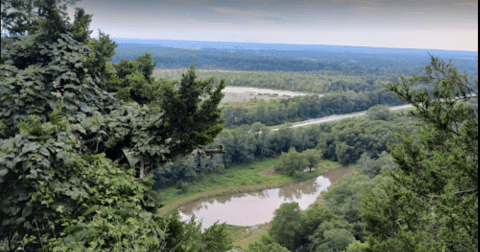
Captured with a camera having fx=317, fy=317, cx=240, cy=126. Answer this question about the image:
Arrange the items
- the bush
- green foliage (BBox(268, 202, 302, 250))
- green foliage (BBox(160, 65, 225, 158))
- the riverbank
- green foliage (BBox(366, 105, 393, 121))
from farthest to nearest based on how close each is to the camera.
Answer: green foliage (BBox(366, 105, 393, 121)), the bush, the riverbank, green foliage (BBox(268, 202, 302, 250)), green foliage (BBox(160, 65, 225, 158))

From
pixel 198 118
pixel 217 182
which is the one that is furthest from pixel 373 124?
pixel 198 118

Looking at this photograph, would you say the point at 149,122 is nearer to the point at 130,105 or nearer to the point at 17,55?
the point at 130,105

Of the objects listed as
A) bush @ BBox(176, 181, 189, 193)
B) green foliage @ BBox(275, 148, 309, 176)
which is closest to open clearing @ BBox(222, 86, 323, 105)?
green foliage @ BBox(275, 148, 309, 176)

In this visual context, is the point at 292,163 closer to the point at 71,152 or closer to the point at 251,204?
the point at 251,204

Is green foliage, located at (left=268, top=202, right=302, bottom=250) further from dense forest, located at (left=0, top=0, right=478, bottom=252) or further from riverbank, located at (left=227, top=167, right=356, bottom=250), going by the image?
dense forest, located at (left=0, top=0, right=478, bottom=252)

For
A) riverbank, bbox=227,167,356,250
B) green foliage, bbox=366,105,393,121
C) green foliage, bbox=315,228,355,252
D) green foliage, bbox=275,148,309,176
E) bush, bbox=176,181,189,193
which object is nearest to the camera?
green foliage, bbox=315,228,355,252

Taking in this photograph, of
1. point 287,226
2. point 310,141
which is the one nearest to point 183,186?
point 287,226

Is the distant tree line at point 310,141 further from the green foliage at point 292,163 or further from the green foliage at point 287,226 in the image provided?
the green foliage at point 287,226

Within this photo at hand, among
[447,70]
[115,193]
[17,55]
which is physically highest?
[17,55]
